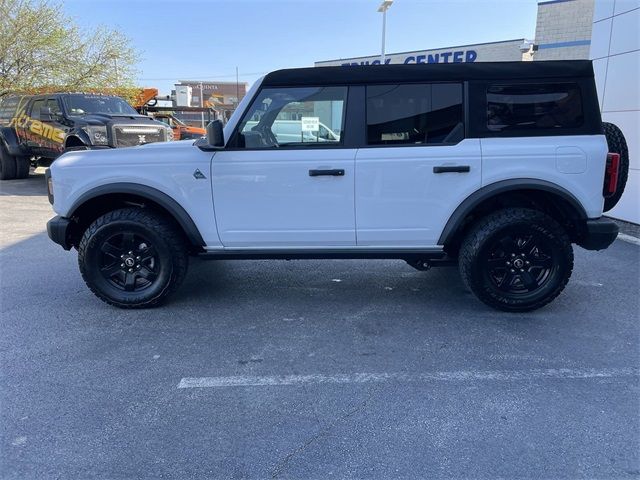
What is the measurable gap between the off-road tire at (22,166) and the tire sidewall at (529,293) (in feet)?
40.1

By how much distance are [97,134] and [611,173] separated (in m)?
9.68

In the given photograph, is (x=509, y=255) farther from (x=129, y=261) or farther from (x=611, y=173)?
(x=129, y=261)

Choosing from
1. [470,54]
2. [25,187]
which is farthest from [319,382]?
[470,54]

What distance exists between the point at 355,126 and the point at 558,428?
2.47 meters

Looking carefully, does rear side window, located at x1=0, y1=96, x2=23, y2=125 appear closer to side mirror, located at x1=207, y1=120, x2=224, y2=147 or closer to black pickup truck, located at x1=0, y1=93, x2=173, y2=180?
black pickup truck, located at x1=0, y1=93, x2=173, y2=180

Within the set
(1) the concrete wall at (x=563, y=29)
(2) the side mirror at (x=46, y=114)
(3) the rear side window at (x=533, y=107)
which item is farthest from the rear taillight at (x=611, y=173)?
(1) the concrete wall at (x=563, y=29)

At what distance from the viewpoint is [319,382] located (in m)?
2.95

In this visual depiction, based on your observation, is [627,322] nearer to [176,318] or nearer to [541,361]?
[541,361]

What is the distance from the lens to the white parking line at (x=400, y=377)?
9.67 feet

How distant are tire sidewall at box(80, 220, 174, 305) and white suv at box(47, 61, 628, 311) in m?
0.01

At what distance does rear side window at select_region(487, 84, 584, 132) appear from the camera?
3658 mm

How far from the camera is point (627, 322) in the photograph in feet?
12.5

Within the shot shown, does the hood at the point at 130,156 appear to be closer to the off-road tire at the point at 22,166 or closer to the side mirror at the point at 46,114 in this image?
the side mirror at the point at 46,114

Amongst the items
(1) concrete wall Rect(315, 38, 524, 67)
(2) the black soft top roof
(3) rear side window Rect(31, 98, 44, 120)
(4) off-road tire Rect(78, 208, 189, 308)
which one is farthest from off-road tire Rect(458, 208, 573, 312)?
(1) concrete wall Rect(315, 38, 524, 67)
